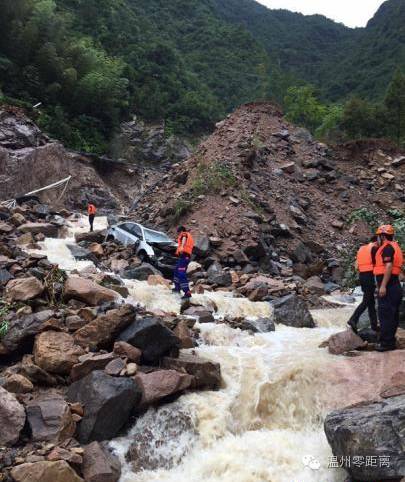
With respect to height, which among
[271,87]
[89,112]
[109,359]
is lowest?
[109,359]

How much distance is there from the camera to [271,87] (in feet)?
184

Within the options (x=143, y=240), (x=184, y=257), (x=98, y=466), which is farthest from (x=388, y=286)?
(x=143, y=240)

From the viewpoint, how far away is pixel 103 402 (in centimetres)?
540

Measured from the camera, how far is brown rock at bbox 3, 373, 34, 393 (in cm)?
562

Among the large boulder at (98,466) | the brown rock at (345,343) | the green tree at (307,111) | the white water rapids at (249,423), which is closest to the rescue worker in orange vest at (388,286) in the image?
the brown rock at (345,343)

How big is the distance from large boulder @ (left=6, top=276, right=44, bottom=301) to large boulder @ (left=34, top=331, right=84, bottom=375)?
1154 millimetres

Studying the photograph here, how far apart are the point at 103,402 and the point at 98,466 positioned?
0.73m

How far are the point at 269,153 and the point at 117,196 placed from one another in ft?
41.5

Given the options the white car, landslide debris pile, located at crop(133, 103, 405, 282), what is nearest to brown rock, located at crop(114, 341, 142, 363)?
the white car

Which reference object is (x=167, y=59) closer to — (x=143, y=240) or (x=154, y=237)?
(x=154, y=237)

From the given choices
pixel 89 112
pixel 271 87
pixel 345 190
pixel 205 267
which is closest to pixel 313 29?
pixel 271 87

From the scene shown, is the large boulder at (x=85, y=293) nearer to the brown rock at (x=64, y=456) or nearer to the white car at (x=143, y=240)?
the brown rock at (x=64, y=456)

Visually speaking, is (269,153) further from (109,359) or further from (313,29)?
(313,29)

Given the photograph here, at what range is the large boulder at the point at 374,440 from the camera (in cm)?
464
